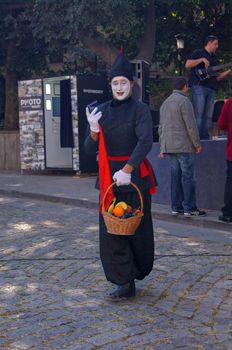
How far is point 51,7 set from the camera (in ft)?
50.5

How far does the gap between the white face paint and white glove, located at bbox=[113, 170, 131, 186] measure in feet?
2.06

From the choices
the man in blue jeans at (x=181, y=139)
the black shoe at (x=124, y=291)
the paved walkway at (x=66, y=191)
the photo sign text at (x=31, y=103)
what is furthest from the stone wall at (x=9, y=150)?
the black shoe at (x=124, y=291)

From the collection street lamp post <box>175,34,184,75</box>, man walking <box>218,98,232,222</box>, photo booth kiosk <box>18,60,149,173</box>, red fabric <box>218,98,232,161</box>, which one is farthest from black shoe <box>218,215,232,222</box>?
street lamp post <box>175,34,184,75</box>

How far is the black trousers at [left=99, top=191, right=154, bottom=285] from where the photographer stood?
478 centimetres

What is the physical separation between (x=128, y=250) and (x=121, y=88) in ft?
4.27

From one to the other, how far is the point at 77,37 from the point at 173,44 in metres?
5.09

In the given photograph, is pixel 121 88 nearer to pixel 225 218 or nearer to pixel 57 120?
pixel 225 218

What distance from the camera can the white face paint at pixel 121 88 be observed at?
4820mm

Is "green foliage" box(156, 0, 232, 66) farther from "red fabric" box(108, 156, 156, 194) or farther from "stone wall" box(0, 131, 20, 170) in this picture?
"red fabric" box(108, 156, 156, 194)

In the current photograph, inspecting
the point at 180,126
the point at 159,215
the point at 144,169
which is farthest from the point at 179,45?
the point at 144,169

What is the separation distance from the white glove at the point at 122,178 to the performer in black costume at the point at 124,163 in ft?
0.13

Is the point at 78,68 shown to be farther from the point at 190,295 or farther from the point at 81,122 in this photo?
the point at 190,295

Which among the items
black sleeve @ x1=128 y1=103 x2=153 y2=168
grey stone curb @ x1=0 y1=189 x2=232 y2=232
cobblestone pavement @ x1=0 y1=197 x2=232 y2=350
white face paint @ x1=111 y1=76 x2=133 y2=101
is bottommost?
cobblestone pavement @ x1=0 y1=197 x2=232 y2=350

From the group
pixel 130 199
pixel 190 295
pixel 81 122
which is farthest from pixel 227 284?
pixel 81 122
